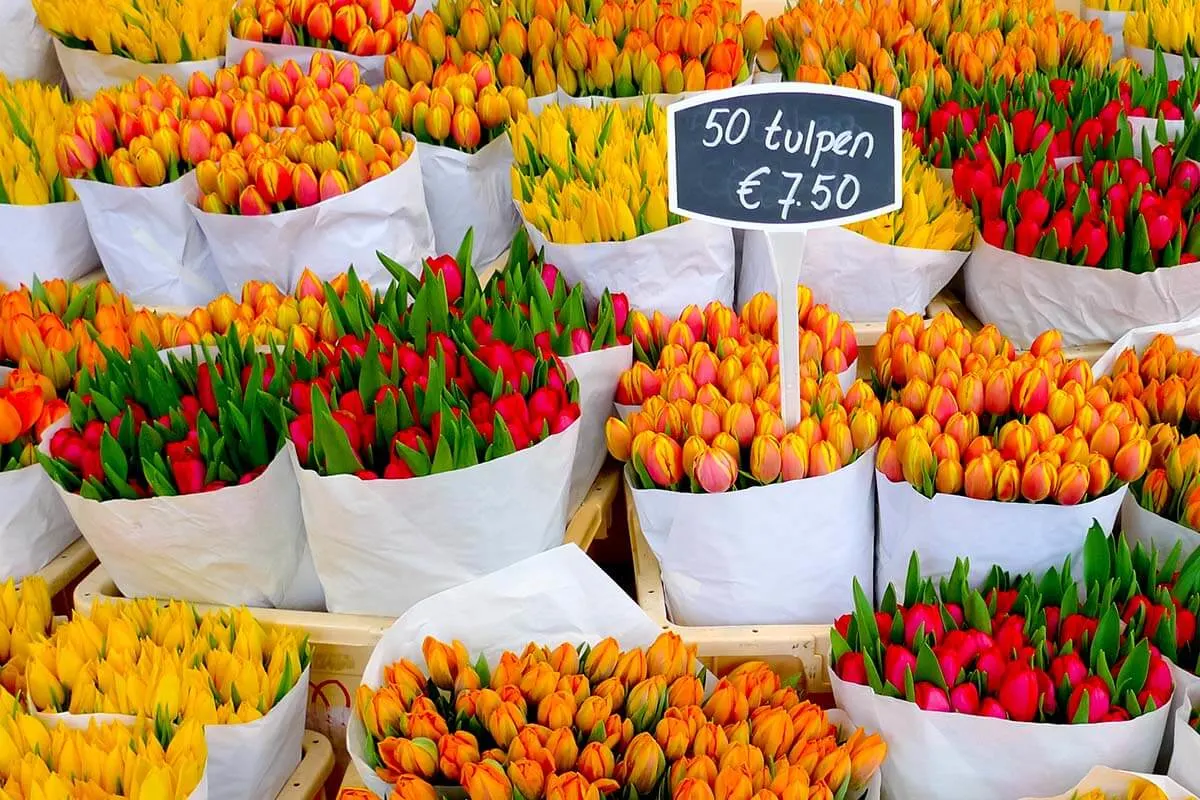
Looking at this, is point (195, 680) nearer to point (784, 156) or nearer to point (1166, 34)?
point (784, 156)

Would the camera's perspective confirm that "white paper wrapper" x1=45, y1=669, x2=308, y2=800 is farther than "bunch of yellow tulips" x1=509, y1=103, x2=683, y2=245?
No

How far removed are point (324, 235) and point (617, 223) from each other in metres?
0.42

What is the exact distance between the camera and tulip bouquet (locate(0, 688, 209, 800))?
970mm

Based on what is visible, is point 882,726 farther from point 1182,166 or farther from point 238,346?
point 1182,166

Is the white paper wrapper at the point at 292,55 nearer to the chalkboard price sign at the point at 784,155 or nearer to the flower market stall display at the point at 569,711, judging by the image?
the chalkboard price sign at the point at 784,155

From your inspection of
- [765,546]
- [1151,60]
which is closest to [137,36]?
[765,546]

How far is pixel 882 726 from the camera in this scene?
105cm

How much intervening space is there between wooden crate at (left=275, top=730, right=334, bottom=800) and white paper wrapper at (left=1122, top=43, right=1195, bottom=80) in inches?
70.5

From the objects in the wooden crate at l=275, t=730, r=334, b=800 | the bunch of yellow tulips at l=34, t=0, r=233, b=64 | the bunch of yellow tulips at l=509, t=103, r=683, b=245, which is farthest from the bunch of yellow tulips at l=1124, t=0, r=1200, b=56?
the wooden crate at l=275, t=730, r=334, b=800

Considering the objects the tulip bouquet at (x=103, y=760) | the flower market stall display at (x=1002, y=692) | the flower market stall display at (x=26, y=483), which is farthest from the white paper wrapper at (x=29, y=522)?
the flower market stall display at (x=1002, y=692)

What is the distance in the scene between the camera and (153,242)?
1.71 m

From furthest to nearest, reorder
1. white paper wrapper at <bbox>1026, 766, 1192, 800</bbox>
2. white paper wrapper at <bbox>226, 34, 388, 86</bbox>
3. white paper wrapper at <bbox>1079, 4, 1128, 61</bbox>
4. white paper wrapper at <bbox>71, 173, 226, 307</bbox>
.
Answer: white paper wrapper at <bbox>1079, 4, 1128, 61</bbox>
white paper wrapper at <bbox>226, 34, 388, 86</bbox>
white paper wrapper at <bbox>71, 173, 226, 307</bbox>
white paper wrapper at <bbox>1026, 766, 1192, 800</bbox>

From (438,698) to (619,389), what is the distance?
456 mm

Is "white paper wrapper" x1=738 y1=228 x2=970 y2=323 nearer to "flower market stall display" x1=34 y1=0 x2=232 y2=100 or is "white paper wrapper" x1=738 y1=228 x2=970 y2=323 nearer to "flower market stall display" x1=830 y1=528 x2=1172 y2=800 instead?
"flower market stall display" x1=830 y1=528 x2=1172 y2=800
